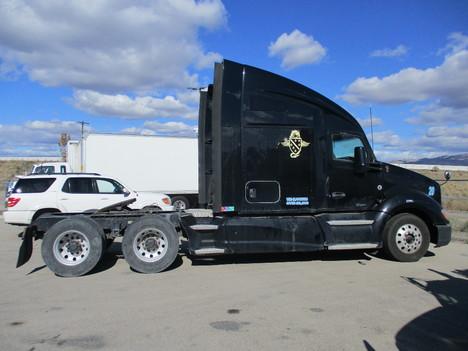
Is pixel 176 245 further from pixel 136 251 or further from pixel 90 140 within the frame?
pixel 90 140

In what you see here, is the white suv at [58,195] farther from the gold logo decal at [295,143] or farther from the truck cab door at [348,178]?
the truck cab door at [348,178]

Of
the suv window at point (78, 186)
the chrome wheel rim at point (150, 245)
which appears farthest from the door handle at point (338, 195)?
the suv window at point (78, 186)

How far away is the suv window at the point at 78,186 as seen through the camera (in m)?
13.1

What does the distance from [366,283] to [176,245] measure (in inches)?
127

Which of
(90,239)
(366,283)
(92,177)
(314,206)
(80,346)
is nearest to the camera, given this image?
(80,346)

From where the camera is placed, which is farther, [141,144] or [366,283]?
[141,144]

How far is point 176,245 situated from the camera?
320 inches

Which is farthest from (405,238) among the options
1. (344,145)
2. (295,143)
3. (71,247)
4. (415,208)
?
(71,247)

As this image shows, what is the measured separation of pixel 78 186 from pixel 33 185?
47.4 inches

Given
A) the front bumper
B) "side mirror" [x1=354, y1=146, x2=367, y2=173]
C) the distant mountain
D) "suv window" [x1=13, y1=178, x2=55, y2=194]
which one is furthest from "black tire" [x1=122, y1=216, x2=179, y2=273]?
the distant mountain

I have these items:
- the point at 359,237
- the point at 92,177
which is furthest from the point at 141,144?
the point at 359,237

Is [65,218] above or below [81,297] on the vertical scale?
above

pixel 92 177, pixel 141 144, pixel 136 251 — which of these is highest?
pixel 141 144

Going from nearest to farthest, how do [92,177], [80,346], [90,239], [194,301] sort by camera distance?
[80,346] < [194,301] < [90,239] < [92,177]
